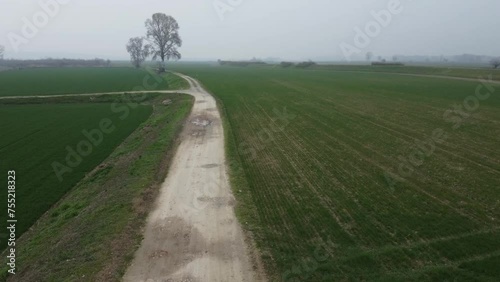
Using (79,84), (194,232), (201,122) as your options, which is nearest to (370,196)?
(194,232)

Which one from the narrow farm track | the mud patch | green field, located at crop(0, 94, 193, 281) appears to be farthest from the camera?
the mud patch

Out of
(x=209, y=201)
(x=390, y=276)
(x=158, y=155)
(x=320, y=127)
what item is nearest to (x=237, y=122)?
(x=320, y=127)

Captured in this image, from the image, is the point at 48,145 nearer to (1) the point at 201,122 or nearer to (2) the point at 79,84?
(1) the point at 201,122

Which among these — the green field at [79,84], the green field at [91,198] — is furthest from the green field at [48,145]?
the green field at [79,84]

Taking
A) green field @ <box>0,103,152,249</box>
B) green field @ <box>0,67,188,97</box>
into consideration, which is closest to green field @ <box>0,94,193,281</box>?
green field @ <box>0,103,152,249</box>

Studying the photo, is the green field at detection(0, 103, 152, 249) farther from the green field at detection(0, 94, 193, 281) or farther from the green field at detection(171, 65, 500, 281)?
the green field at detection(171, 65, 500, 281)

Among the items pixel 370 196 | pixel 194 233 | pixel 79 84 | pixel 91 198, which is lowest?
pixel 91 198
